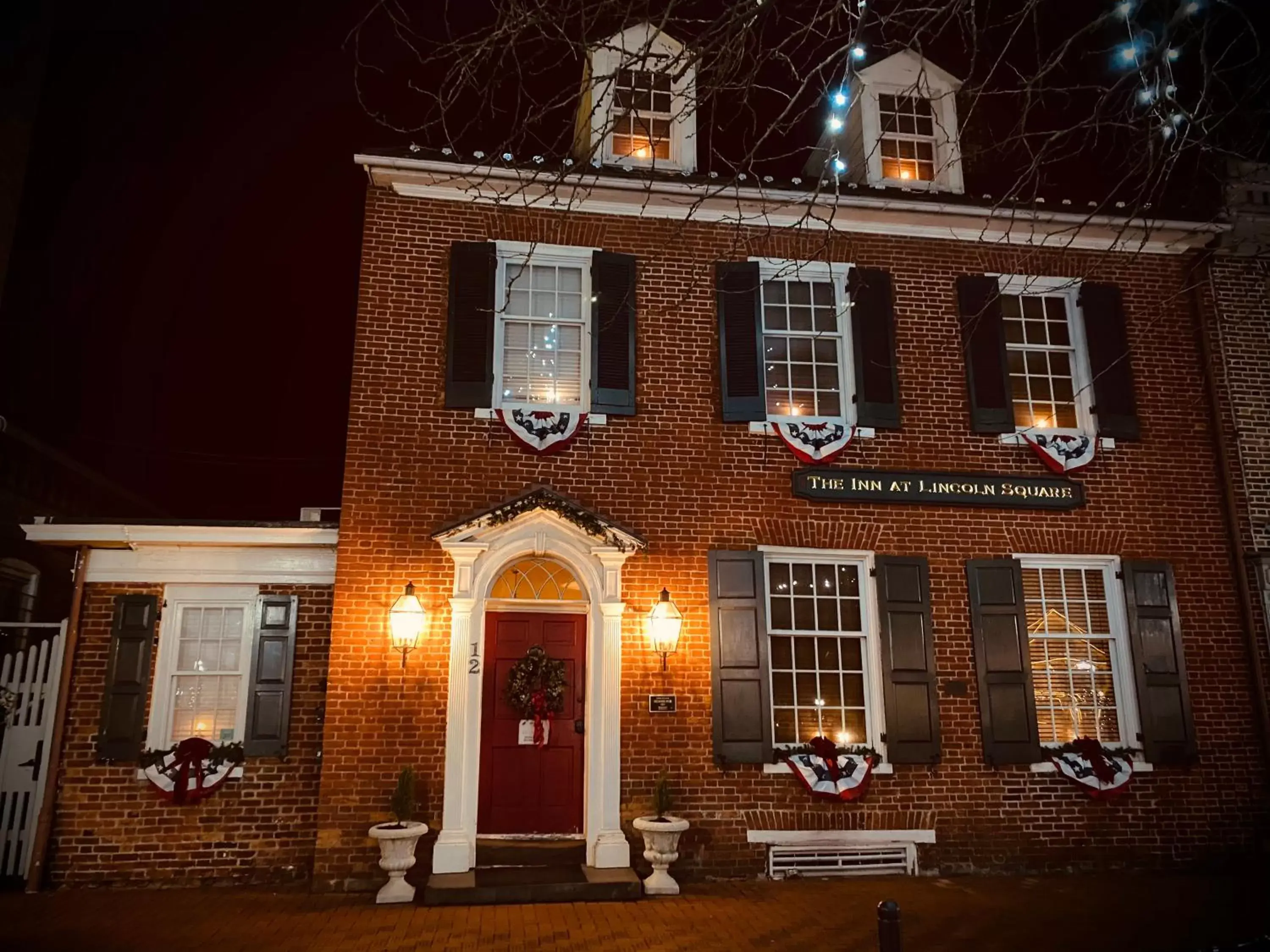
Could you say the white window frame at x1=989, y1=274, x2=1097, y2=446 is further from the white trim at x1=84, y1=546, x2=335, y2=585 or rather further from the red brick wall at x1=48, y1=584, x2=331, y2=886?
the red brick wall at x1=48, y1=584, x2=331, y2=886

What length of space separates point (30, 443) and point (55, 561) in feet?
6.71

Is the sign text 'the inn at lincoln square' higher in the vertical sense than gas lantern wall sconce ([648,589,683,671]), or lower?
higher

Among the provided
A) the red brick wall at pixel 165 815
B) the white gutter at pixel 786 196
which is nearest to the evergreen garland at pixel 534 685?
the red brick wall at pixel 165 815

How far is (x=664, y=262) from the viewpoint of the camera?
31.8 feet

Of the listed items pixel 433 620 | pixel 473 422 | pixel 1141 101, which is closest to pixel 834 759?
pixel 433 620

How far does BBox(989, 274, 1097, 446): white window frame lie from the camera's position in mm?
9883

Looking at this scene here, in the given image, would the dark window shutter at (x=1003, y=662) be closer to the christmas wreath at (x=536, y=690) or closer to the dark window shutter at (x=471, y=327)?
the christmas wreath at (x=536, y=690)

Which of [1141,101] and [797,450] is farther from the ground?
[1141,101]

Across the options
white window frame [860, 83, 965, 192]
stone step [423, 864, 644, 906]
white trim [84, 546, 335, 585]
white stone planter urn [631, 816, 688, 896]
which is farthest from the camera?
white window frame [860, 83, 965, 192]

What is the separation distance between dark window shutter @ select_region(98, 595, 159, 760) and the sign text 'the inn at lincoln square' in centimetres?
686

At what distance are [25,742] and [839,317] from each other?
9.52 m

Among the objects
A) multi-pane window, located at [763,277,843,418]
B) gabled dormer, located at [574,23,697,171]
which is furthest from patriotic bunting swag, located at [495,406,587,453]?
gabled dormer, located at [574,23,697,171]

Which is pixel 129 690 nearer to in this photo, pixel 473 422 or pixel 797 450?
pixel 473 422

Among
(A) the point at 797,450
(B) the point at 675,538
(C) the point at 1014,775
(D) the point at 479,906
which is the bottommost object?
(D) the point at 479,906
